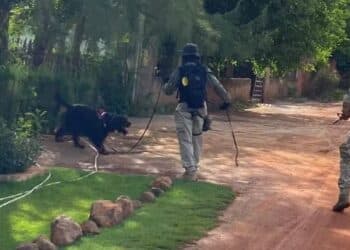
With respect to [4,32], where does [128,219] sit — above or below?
below

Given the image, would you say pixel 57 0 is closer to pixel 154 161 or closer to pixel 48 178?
pixel 154 161

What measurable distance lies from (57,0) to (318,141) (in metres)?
7.07

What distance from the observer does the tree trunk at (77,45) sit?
1711 centimetres

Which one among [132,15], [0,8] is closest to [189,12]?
[132,15]

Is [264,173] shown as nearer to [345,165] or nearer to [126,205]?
[345,165]

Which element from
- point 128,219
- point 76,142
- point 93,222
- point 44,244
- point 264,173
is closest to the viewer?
point 44,244

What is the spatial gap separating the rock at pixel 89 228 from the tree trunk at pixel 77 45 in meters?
8.88

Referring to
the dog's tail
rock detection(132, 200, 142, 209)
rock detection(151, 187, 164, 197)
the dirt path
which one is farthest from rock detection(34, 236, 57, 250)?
→ the dog's tail

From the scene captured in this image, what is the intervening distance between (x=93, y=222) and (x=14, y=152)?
2859 millimetres

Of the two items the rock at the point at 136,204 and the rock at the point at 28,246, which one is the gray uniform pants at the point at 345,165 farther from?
the rock at the point at 28,246

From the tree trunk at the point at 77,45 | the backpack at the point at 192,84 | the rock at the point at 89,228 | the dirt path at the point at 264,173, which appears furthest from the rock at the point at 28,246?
the tree trunk at the point at 77,45

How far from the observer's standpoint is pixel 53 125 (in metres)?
16.4

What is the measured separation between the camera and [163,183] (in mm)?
11234

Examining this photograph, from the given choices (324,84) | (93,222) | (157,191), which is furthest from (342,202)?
(324,84)
